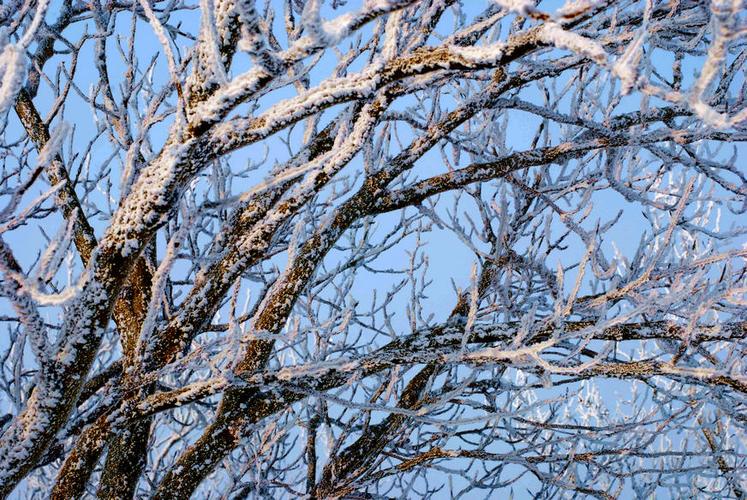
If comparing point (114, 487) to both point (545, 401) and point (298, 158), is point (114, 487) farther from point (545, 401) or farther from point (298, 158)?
point (545, 401)

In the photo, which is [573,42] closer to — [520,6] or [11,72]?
[520,6]

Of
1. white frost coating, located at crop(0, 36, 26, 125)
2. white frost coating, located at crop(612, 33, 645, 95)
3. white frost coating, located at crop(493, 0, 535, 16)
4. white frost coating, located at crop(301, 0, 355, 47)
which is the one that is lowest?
white frost coating, located at crop(612, 33, 645, 95)

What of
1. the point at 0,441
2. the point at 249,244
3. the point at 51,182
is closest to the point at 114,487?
the point at 0,441

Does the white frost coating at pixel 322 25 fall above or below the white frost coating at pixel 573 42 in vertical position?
above

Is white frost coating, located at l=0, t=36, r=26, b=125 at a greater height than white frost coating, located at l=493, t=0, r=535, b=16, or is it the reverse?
white frost coating, located at l=0, t=36, r=26, b=125

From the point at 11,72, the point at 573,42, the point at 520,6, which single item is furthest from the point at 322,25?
the point at 11,72

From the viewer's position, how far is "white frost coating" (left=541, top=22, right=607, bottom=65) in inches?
41.1

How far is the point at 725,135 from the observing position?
8.84 ft

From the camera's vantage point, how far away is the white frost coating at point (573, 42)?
1045 millimetres

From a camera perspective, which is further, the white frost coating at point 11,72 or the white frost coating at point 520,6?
the white frost coating at point 11,72

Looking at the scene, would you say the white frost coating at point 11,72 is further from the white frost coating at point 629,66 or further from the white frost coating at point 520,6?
the white frost coating at point 629,66

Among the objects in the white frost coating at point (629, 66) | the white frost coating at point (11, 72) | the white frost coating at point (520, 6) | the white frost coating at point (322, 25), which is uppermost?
the white frost coating at point (11, 72)

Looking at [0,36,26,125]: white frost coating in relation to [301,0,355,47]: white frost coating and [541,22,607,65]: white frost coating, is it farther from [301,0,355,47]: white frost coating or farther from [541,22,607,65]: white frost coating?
[541,22,607,65]: white frost coating

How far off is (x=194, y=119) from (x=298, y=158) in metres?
1.23
